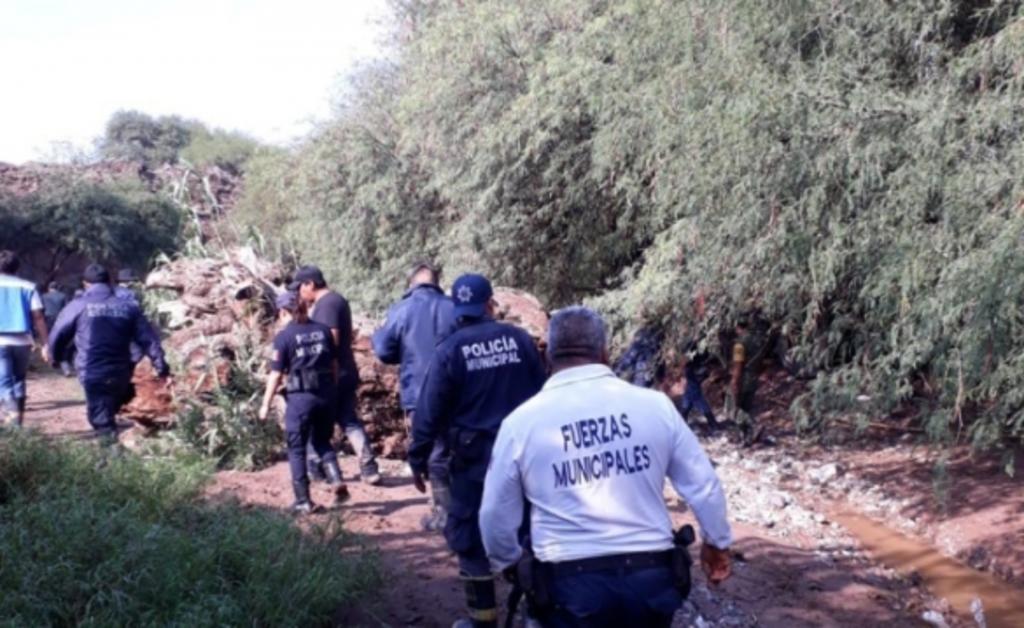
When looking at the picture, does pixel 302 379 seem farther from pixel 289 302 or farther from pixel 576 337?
pixel 576 337

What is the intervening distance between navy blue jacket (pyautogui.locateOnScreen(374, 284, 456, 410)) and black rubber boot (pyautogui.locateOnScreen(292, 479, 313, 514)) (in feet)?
3.04

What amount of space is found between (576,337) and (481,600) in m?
1.89

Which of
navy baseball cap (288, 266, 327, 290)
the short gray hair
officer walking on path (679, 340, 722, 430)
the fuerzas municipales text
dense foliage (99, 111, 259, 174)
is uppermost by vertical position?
dense foliage (99, 111, 259, 174)

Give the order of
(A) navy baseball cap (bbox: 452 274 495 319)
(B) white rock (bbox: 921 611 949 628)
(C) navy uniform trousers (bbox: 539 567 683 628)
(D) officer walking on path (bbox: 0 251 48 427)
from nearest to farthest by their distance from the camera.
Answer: (C) navy uniform trousers (bbox: 539 567 683 628) → (A) navy baseball cap (bbox: 452 274 495 319) → (B) white rock (bbox: 921 611 949 628) → (D) officer walking on path (bbox: 0 251 48 427)

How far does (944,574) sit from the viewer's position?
864cm

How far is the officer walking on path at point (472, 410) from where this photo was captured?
15.8 ft

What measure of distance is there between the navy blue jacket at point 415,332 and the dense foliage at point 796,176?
3097 millimetres

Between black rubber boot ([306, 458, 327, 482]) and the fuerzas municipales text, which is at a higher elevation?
the fuerzas municipales text

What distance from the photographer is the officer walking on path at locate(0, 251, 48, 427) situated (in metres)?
8.22

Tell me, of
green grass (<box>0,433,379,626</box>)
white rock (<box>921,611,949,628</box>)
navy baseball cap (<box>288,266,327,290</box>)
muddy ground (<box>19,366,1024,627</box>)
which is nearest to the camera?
green grass (<box>0,433,379,626</box>)

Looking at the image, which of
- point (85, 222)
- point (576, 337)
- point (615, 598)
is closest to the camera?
point (615, 598)

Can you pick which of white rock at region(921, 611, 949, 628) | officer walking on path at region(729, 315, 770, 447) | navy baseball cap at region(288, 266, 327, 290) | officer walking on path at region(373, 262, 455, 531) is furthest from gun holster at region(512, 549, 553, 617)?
officer walking on path at region(729, 315, 770, 447)

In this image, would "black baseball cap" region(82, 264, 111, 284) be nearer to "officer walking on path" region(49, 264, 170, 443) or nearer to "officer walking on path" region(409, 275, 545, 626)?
"officer walking on path" region(49, 264, 170, 443)

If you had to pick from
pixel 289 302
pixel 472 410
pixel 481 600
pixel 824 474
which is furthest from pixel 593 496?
pixel 824 474
